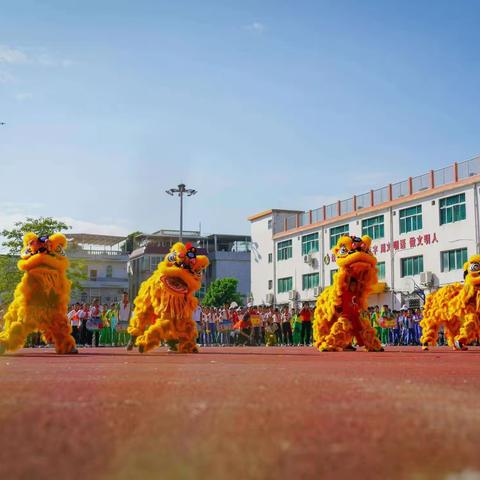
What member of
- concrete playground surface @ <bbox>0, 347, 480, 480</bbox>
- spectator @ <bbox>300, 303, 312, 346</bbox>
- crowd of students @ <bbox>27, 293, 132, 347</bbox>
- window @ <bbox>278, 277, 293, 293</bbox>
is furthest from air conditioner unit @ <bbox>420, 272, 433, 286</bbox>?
concrete playground surface @ <bbox>0, 347, 480, 480</bbox>

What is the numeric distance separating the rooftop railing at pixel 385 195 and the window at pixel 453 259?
3.59m

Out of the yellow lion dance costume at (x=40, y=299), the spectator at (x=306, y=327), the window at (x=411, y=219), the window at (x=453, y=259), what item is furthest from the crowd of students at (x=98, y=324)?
the window at (x=411, y=219)

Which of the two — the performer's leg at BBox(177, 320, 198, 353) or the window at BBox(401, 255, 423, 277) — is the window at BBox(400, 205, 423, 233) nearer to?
the window at BBox(401, 255, 423, 277)

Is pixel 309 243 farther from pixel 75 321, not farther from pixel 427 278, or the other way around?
pixel 75 321

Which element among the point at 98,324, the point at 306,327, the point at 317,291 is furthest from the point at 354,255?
the point at 317,291

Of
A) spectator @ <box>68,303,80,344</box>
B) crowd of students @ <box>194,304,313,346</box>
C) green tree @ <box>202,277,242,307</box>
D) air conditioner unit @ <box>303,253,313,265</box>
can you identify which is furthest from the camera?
green tree @ <box>202,277,242,307</box>

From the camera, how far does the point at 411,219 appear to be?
38.7m

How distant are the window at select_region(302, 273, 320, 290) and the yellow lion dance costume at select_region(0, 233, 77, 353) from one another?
3478 cm

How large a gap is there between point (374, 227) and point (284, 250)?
11220 mm

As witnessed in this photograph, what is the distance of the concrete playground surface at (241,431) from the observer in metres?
2.41

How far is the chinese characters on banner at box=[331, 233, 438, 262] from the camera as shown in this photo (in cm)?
3691

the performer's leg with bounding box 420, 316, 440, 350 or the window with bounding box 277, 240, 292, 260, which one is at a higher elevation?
the window with bounding box 277, 240, 292, 260

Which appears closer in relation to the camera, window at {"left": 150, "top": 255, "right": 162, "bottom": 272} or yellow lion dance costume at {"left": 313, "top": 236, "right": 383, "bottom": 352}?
yellow lion dance costume at {"left": 313, "top": 236, "right": 383, "bottom": 352}

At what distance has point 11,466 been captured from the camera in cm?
245
